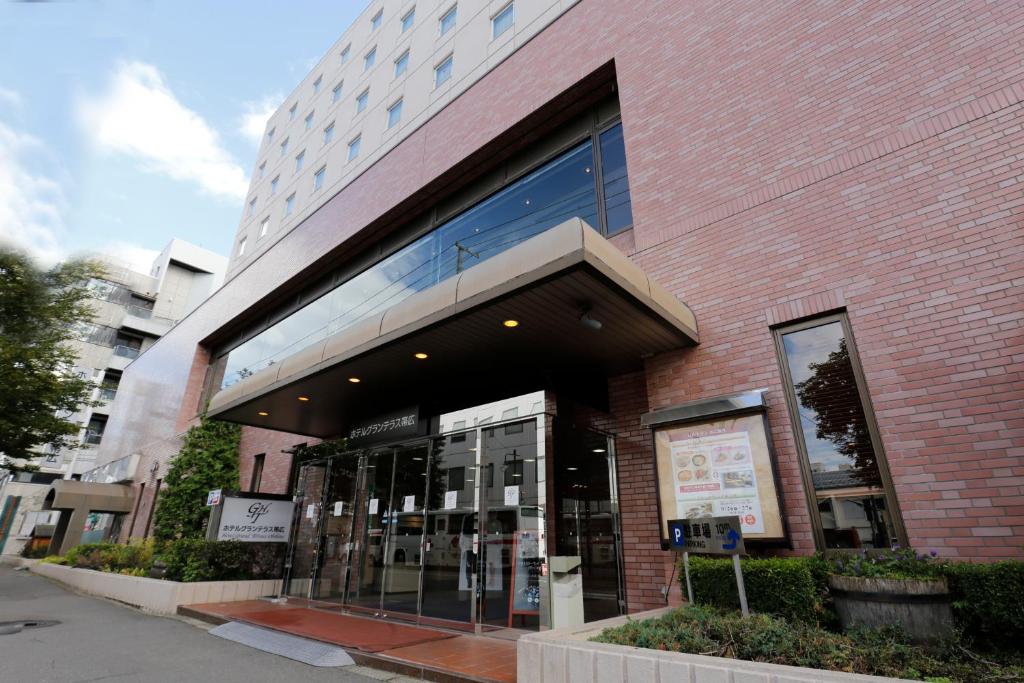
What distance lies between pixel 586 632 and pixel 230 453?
16.1m

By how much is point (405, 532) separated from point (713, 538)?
235 inches

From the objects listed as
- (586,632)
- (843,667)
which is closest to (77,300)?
(586,632)

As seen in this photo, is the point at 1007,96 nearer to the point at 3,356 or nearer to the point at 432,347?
the point at 432,347

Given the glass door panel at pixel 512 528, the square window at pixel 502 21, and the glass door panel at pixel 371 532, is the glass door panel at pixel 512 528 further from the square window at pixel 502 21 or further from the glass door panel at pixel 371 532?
the square window at pixel 502 21

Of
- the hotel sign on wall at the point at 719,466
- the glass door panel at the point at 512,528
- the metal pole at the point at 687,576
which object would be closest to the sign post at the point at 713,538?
the metal pole at the point at 687,576

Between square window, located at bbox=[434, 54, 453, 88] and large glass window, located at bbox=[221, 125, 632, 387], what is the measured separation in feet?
17.7

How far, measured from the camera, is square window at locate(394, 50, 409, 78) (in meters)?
17.6

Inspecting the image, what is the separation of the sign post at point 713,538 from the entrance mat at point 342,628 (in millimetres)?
3741

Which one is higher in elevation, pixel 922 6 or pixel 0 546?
pixel 922 6

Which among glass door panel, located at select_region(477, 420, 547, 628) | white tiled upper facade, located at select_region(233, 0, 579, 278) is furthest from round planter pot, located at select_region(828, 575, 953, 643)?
white tiled upper facade, located at select_region(233, 0, 579, 278)

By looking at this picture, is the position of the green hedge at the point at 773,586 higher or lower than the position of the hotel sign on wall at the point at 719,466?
lower

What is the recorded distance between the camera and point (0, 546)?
3822 centimetres

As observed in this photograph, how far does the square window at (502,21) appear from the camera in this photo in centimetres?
1359

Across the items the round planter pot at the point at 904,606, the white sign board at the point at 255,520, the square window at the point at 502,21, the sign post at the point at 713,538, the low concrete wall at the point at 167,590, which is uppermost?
the square window at the point at 502,21
